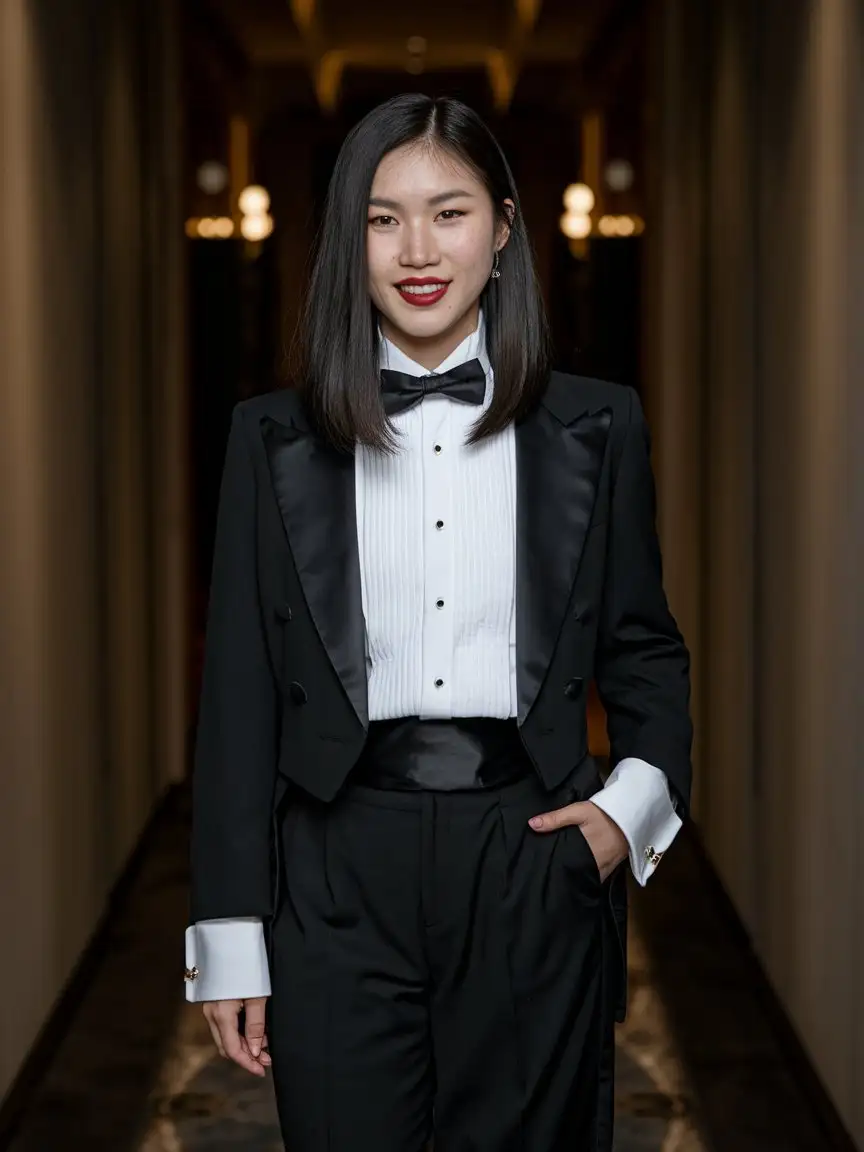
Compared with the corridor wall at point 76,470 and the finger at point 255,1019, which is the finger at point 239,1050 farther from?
the corridor wall at point 76,470

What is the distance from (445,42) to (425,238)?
8.40m

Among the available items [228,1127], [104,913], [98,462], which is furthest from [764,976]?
[98,462]

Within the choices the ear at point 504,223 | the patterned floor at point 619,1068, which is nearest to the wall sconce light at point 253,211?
the patterned floor at point 619,1068

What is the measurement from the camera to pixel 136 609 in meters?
5.57

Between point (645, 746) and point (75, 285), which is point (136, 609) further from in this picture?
point (645, 746)

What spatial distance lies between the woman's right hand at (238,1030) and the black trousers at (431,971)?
18 mm

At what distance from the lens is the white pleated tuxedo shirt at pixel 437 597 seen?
1741 mm

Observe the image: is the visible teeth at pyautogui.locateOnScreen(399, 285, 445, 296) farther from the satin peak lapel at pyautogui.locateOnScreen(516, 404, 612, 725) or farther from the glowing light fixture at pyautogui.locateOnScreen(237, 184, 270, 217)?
the glowing light fixture at pyautogui.locateOnScreen(237, 184, 270, 217)

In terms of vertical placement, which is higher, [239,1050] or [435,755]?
[435,755]

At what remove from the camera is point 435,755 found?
1.74 meters

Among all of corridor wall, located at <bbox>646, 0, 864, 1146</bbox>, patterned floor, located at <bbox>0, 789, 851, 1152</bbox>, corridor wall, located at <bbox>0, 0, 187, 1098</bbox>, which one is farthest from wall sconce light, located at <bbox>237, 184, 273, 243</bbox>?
patterned floor, located at <bbox>0, 789, 851, 1152</bbox>

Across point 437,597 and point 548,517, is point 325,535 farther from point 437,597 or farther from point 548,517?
point 548,517

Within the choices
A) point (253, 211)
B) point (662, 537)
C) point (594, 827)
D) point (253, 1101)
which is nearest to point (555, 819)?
point (594, 827)

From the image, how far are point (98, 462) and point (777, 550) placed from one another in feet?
6.16
